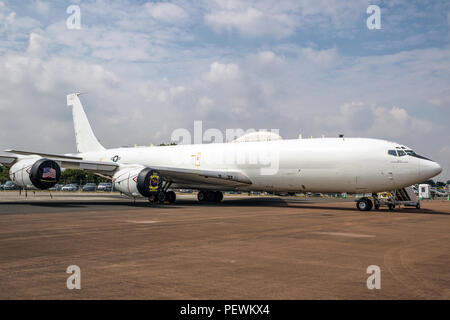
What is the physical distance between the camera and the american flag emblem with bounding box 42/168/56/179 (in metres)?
22.4

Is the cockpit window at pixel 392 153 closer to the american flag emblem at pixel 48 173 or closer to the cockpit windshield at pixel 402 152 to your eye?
the cockpit windshield at pixel 402 152

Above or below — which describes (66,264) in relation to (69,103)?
below

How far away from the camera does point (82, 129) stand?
36.7 meters

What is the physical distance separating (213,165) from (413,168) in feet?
42.1

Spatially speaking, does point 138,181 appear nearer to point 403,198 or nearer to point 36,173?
point 36,173

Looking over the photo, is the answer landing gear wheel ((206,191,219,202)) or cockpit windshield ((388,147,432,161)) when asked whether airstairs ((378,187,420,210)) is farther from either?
landing gear wheel ((206,191,219,202))

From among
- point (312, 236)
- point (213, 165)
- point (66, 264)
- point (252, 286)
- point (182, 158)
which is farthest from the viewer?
point (182, 158)

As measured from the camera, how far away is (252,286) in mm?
5359

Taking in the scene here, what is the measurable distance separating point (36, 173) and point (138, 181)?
18.2 feet

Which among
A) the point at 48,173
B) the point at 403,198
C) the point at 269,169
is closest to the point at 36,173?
the point at 48,173

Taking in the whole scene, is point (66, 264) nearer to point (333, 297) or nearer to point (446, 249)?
point (333, 297)

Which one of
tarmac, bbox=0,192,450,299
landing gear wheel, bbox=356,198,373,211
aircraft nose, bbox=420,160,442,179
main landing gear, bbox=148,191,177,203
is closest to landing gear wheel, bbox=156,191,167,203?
main landing gear, bbox=148,191,177,203

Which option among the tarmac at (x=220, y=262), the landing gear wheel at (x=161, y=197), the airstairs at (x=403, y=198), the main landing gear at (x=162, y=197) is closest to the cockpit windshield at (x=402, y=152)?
the airstairs at (x=403, y=198)
